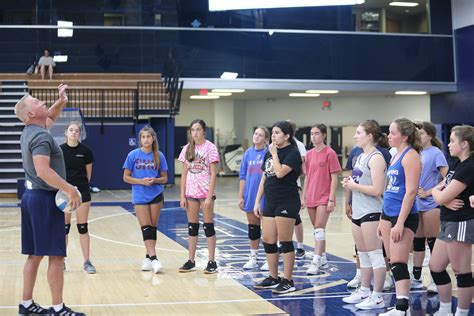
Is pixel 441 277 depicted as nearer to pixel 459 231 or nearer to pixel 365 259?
pixel 459 231

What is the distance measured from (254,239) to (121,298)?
2.56m

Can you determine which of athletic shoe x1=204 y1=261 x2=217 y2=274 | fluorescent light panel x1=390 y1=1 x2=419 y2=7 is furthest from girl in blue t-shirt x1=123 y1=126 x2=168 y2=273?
fluorescent light panel x1=390 y1=1 x2=419 y2=7

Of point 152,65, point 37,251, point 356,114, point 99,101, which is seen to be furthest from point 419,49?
point 37,251

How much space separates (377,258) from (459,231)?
1.09 metres

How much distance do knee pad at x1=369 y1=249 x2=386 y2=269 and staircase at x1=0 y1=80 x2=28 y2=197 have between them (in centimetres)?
1570

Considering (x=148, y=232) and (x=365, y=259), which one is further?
(x=148, y=232)

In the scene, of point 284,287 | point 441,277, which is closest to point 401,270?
point 441,277

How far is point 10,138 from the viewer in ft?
74.3

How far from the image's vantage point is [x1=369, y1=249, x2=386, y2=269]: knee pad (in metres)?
7.36

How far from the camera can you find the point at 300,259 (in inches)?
415

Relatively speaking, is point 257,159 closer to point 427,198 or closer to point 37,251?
point 427,198

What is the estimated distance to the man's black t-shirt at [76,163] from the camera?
9.44 metres

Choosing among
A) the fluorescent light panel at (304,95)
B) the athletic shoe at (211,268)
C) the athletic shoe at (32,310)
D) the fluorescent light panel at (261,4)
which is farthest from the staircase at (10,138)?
the athletic shoe at (32,310)

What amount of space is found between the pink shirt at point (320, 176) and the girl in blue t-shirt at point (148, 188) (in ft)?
6.05
